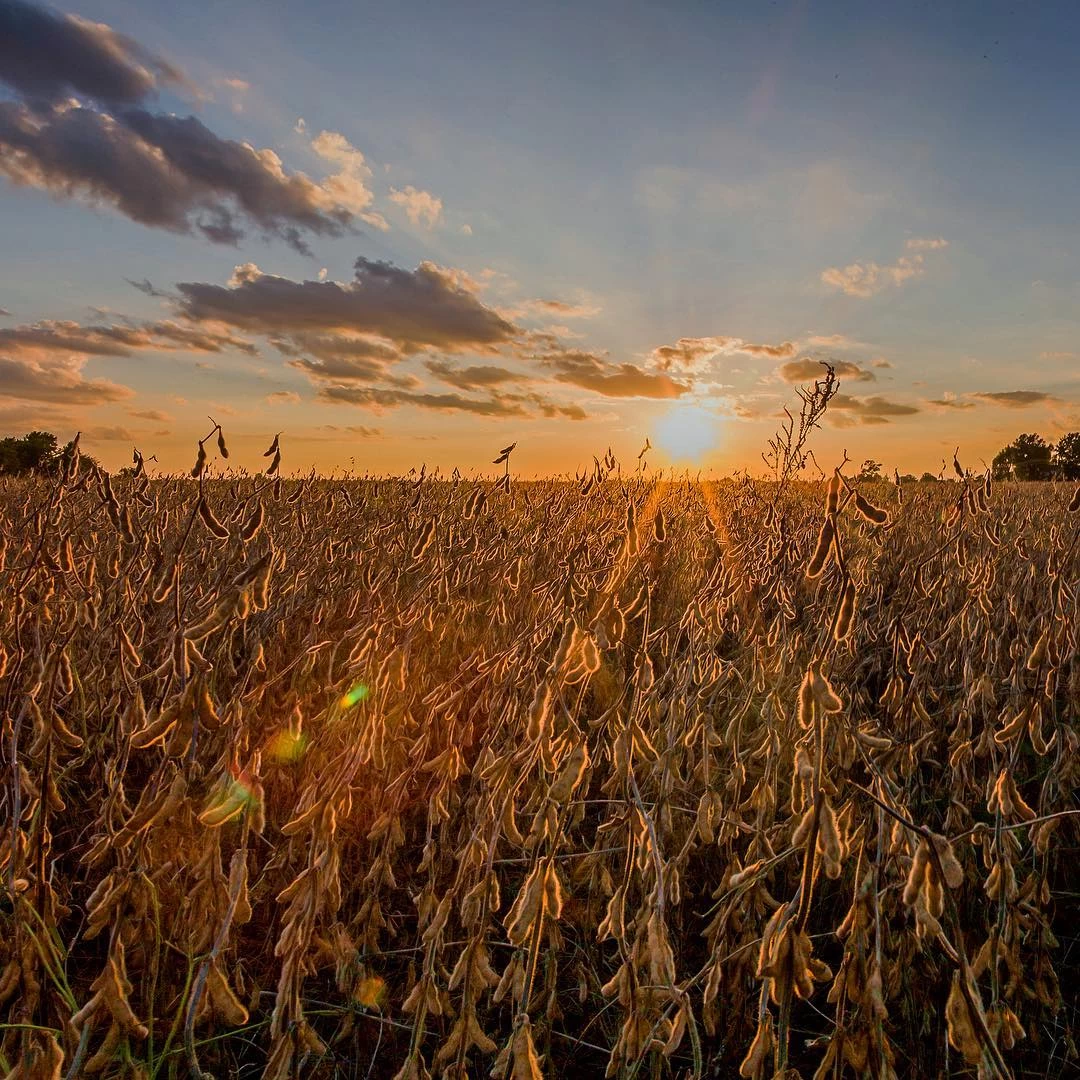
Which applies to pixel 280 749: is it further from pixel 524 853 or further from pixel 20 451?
pixel 20 451

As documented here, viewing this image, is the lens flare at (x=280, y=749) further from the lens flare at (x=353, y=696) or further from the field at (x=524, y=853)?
the lens flare at (x=353, y=696)

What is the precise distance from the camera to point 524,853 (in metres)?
2.43

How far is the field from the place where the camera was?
1.33 m

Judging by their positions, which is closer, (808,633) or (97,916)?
(97,916)

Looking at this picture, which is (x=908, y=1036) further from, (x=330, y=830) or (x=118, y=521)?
(x=118, y=521)

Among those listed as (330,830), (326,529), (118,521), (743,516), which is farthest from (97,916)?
(743,516)

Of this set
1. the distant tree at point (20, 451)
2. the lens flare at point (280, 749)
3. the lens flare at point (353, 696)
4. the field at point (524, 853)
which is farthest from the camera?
the distant tree at point (20, 451)

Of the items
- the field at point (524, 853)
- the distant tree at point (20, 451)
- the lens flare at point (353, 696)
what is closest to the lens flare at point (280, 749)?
the field at point (524, 853)

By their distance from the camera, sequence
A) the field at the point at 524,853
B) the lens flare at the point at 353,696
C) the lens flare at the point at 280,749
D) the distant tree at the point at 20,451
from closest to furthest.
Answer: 1. the field at the point at 524,853
2. the lens flare at the point at 353,696
3. the lens flare at the point at 280,749
4. the distant tree at the point at 20,451

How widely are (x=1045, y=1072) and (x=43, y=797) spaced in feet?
8.24

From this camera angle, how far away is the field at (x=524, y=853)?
133cm

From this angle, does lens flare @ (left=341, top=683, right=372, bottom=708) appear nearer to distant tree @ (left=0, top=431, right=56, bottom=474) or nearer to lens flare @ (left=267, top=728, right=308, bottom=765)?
lens flare @ (left=267, top=728, right=308, bottom=765)

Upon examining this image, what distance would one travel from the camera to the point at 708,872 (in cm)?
270

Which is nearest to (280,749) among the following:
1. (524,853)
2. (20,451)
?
(524,853)
